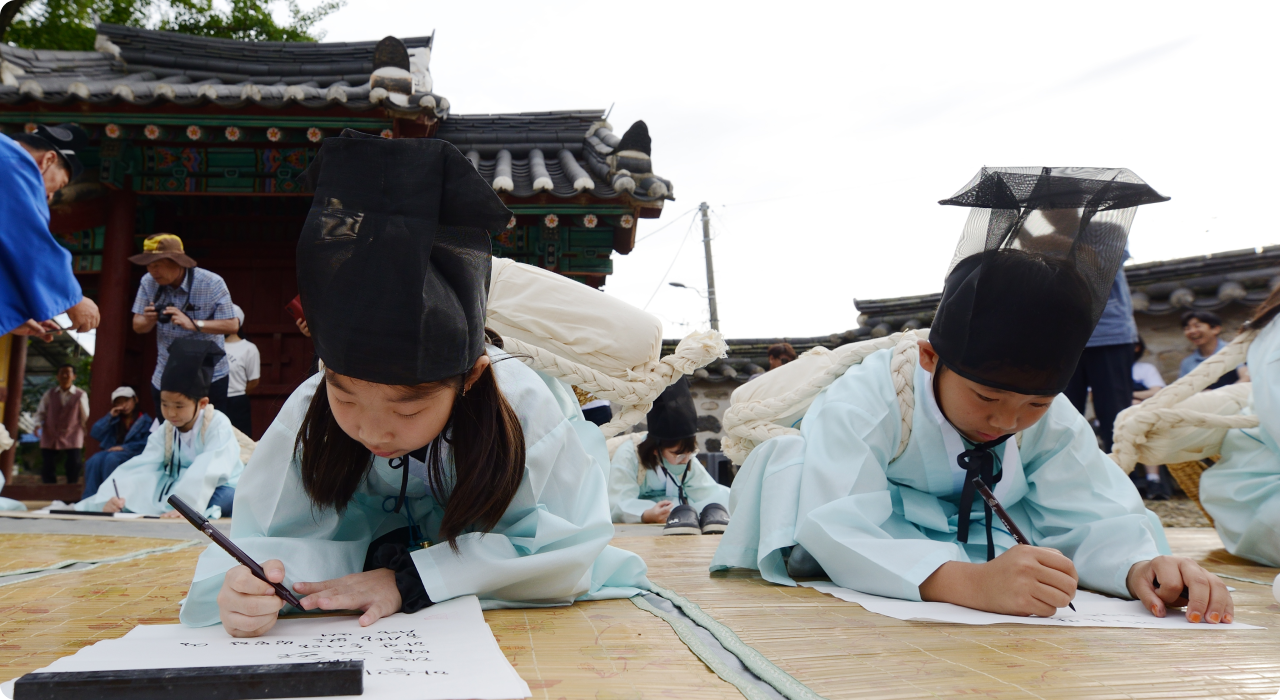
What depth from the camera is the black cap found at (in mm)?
3582

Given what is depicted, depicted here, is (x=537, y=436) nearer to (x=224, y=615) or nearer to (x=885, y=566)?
(x=224, y=615)

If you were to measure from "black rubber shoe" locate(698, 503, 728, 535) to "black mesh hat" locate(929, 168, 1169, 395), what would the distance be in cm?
279

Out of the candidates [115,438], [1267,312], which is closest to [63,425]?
[115,438]

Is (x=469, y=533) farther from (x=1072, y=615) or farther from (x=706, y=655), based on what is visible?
(x=1072, y=615)

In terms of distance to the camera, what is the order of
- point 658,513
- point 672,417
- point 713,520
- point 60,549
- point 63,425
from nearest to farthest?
point 60,549 < point 713,520 < point 658,513 < point 672,417 < point 63,425

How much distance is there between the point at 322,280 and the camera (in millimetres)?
1436

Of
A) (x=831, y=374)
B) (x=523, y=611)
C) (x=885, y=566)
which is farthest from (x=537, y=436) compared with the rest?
(x=831, y=374)

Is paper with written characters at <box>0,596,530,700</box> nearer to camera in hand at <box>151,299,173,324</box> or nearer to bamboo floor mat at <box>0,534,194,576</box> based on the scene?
bamboo floor mat at <box>0,534,194,576</box>

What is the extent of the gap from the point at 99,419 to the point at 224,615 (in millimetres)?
5784

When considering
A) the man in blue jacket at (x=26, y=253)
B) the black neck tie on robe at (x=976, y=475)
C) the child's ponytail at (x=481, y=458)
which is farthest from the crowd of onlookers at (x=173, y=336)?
the black neck tie on robe at (x=976, y=475)

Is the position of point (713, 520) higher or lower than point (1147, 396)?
lower

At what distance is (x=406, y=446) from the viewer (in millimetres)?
1615

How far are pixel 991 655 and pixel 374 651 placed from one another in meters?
1.03

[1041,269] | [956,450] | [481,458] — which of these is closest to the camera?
[481,458]
